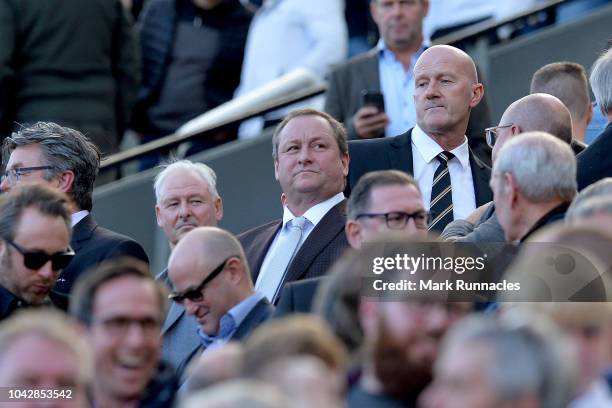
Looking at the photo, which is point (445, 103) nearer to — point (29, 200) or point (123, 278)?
point (29, 200)

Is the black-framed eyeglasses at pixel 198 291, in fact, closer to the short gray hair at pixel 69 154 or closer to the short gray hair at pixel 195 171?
the short gray hair at pixel 69 154

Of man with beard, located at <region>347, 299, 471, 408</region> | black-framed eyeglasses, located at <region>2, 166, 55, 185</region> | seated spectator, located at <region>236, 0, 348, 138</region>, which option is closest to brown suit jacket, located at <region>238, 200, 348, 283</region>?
black-framed eyeglasses, located at <region>2, 166, 55, 185</region>

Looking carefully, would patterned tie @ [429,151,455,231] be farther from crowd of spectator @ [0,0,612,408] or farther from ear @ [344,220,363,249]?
ear @ [344,220,363,249]

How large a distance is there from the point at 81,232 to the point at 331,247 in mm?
1249

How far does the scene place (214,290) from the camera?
7.93 meters

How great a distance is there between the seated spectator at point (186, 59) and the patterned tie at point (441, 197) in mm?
3647

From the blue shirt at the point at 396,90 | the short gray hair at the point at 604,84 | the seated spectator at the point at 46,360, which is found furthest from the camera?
the blue shirt at the point at 396,90

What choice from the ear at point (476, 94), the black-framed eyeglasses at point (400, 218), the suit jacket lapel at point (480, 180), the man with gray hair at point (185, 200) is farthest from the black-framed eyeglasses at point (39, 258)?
the ear at point (476, 94)

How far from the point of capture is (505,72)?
42.3 feet

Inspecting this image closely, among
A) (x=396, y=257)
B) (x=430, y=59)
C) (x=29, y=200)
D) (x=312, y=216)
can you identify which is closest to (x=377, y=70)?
(x=430, y=59)

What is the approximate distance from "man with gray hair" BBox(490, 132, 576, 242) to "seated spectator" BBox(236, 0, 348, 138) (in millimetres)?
5051

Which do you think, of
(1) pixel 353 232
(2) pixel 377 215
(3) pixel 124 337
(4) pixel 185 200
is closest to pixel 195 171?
(4) pixel 185 200

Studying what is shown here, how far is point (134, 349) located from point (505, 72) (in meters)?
6.63

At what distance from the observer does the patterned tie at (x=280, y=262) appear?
29.2 ft
